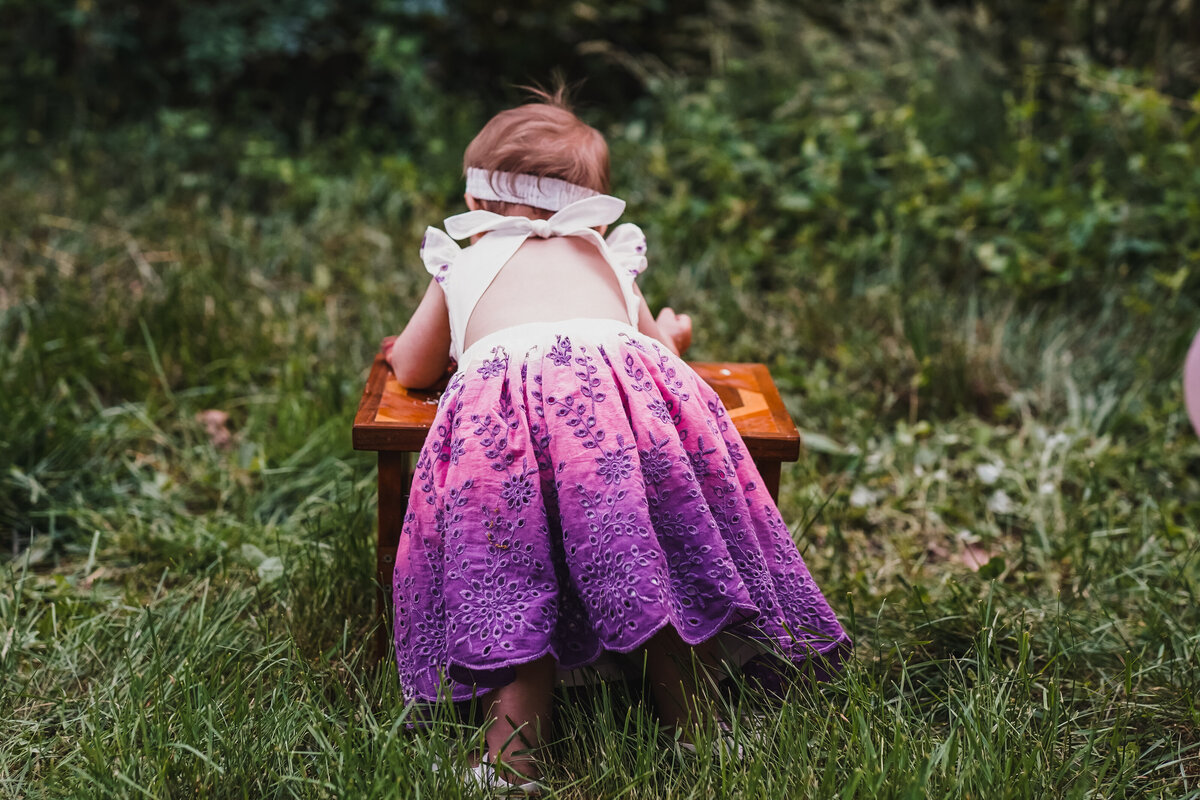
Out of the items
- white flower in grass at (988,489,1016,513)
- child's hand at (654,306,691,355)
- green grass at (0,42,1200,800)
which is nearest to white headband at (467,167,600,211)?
child's hand at (654,306,691,355)

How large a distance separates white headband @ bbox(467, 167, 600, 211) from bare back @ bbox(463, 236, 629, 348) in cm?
7

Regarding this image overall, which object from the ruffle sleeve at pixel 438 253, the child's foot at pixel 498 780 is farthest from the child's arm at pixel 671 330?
the child's foot at pixel 498 780

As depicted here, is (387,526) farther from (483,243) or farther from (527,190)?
(527,190)

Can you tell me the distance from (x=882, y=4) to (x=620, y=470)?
3.31m

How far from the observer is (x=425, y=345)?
2.02 meters

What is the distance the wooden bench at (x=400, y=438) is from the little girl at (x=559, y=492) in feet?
0.27

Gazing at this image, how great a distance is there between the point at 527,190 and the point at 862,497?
4.19ft

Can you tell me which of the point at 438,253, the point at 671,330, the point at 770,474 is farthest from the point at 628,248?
the point at 770,474

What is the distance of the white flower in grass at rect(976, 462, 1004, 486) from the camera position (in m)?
2.76

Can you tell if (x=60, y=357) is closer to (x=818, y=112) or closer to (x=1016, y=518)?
(x=1016, y=518)

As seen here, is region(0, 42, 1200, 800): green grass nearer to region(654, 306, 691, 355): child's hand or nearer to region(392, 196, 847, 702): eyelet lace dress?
region(392, 196, 847, 702): eyelet lace dress

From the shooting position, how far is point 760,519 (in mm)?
1878

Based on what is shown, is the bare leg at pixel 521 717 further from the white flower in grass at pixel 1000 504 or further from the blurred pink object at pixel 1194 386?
the white flower in grass at pixel 1000 504

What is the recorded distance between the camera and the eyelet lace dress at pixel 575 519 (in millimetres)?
1694
